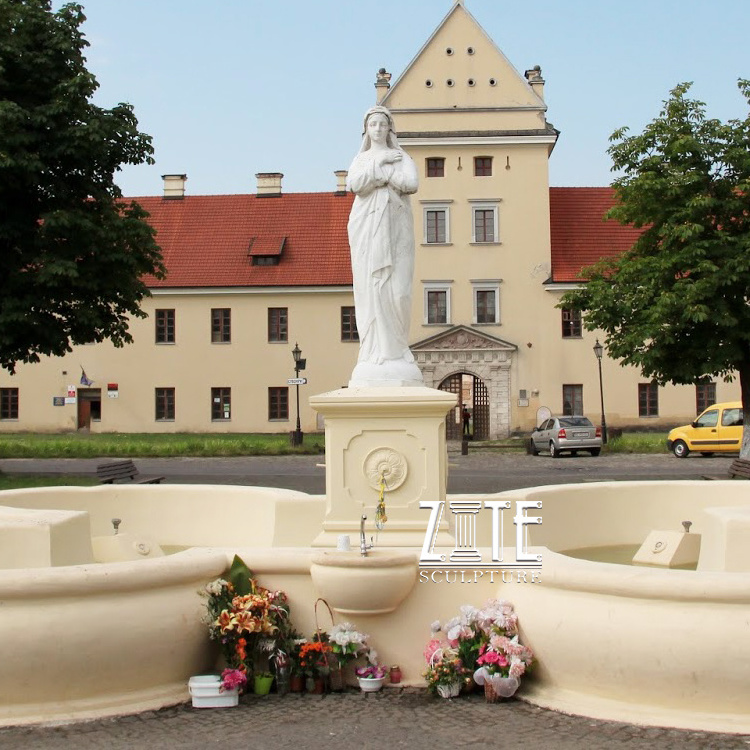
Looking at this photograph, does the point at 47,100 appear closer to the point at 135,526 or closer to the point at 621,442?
the point at 135,526

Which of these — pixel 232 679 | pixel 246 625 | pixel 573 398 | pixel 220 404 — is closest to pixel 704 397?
pixel 573 398

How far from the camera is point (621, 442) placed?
117 feet

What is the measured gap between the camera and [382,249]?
7.63m

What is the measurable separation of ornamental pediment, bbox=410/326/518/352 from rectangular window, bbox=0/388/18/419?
19.1 meters

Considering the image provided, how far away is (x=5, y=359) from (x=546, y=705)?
18.6 metres

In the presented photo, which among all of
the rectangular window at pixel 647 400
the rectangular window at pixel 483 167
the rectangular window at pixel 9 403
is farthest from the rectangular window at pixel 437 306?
the rectangular window at pixel 9 403

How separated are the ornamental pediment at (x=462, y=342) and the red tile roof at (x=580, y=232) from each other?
13.1ft

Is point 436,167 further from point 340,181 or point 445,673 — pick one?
point 445,673

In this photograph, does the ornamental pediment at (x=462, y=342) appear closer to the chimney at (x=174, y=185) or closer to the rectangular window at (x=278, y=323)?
the rectangular window at (x=278, y=323)

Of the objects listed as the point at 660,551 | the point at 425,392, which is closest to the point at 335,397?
the point at 425,392

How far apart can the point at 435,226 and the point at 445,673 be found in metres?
40.6

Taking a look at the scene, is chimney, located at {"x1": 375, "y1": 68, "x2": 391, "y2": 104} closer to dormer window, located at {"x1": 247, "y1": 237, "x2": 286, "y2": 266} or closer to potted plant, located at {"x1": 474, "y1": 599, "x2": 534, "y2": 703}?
dormer window, located at {"x1": 247, "y1": 237, "x2": 286, "y2": 266}

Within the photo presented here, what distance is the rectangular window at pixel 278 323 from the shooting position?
155ft

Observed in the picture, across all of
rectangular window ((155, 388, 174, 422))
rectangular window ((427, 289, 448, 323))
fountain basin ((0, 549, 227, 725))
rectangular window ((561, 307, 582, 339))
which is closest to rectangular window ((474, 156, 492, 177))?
rectangular window ((427, 289, 448, 323))
